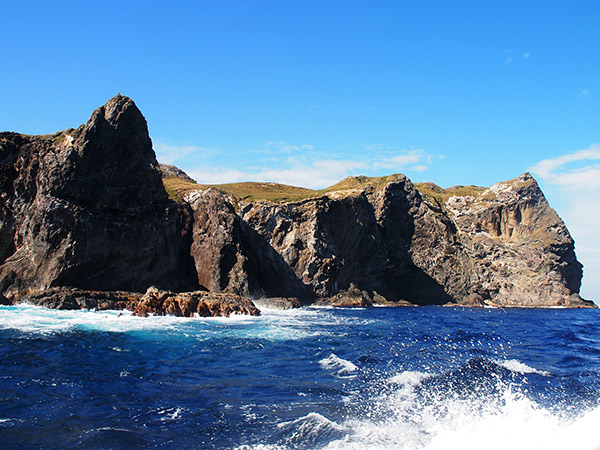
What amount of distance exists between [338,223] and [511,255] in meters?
45.1

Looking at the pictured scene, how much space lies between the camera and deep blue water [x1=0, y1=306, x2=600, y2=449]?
33.0ft

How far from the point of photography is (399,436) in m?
10.3

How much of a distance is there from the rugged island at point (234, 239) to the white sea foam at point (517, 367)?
28.5 meters

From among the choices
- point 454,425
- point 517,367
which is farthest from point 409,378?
point 517,367

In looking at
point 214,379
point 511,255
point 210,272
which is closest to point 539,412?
point 214,379

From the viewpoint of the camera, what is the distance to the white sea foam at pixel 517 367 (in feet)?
61.1

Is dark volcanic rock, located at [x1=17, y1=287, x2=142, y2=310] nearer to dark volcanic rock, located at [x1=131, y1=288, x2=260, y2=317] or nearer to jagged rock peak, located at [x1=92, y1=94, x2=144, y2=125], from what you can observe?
dark volcanic rock, located at [x1=131, y1=288, x2=260, y2=317]

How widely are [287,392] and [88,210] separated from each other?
4430 centimetres

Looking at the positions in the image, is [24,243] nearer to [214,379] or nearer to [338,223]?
[214,379]

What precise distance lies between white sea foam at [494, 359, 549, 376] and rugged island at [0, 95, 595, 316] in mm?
28497

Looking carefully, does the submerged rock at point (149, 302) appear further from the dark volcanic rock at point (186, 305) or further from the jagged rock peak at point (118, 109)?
the jagged rock peak at point (118, 109)

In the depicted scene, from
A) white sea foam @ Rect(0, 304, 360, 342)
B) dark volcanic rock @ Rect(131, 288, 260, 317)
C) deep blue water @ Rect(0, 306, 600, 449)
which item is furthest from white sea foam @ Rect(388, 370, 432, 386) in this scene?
dark volcanic rock @ Rect(131, 288, 260, 317)

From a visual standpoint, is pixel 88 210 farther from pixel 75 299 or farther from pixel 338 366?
pixel 338 366

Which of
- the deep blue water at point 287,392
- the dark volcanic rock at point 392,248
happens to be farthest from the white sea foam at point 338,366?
the dark volcanic rock at point 392,248
